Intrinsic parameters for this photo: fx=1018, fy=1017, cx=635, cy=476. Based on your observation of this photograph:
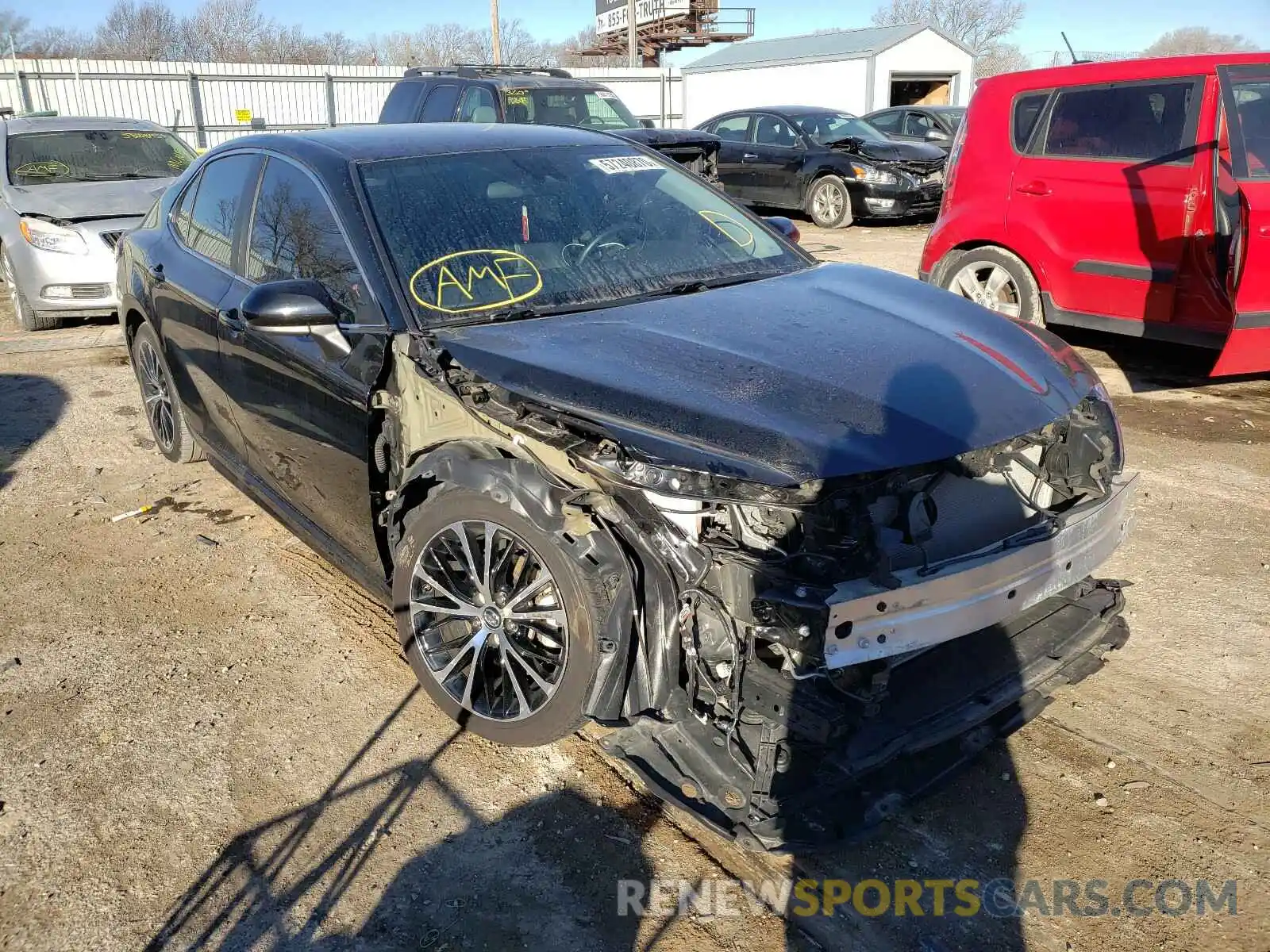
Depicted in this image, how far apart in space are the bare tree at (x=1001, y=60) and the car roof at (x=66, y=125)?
5537cm

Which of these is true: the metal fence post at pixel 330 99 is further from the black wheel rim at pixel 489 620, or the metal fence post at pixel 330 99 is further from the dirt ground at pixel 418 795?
the black wheel rim at pixel 489 620

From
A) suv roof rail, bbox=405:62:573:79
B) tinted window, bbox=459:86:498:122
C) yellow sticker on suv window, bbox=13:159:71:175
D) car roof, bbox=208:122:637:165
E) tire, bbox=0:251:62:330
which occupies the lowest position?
tire, bbox=0:251:62:330

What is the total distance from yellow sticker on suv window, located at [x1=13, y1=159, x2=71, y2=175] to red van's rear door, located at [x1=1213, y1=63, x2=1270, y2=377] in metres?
9.22

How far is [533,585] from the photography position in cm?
282

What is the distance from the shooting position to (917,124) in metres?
16.3

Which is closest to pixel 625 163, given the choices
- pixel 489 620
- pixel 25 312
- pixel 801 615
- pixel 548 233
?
pixel 548 233

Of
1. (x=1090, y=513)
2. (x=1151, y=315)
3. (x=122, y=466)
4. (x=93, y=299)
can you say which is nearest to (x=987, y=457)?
(x=1090, y=513)

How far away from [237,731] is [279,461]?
1.05 m

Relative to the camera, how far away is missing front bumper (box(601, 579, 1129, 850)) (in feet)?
7.98

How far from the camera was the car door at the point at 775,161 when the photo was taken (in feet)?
47.9

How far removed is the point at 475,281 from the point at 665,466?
3.99 feet

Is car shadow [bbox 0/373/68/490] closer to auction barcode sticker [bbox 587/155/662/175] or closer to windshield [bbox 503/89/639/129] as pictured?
auction barcode sticker [bbox 587/155/662/175]

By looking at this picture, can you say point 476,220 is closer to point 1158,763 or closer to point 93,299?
point 1158,763

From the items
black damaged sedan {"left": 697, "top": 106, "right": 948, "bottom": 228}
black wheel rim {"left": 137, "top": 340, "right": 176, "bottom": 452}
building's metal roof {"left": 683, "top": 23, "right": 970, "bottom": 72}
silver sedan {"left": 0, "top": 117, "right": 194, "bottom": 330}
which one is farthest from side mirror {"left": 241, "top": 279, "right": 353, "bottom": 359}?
building's metal roof {"left": 683, "top": 23, "right": 970, "bottom": 72}
